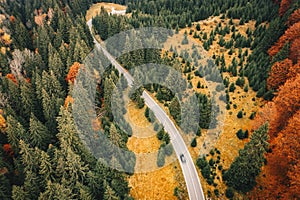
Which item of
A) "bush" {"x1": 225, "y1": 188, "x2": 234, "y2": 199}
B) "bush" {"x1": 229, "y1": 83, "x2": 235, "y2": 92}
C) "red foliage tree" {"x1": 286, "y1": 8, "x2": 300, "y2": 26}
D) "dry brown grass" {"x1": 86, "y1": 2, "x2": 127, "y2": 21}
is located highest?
"red foliage tree" {"x1": 286, "y1": 8, "x2": 300, "y2": 26}

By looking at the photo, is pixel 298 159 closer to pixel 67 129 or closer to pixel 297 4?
pixel 67 129

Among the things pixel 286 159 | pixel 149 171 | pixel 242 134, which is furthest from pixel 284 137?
pixel 149 171

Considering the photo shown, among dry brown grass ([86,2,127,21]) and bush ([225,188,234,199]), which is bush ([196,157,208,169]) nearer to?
bush ([225,188,234,199])

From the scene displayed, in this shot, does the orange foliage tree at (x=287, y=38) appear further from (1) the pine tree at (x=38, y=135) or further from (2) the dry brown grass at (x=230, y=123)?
(1) the pine tree at (x=38, y=135)

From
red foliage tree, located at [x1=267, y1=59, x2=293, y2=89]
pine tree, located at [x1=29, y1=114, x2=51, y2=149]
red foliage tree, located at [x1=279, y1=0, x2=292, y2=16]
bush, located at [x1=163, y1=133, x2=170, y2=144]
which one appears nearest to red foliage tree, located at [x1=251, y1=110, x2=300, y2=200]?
red foliage tree, located at [x1=267, y1=59, x2=293, y2=89]

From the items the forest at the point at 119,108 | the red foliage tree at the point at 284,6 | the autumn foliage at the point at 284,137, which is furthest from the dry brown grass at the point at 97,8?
the autumn foliage at the point at 284,137

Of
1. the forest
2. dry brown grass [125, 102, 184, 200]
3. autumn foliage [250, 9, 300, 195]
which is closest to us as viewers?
autumn foliage [250, 9, 300, 195]
